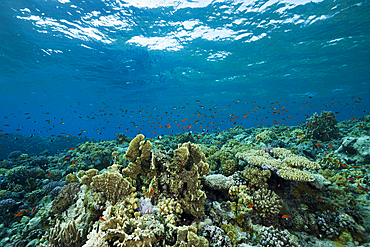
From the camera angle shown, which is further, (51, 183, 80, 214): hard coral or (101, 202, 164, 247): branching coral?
(51, 183, 80, 214): hard coral

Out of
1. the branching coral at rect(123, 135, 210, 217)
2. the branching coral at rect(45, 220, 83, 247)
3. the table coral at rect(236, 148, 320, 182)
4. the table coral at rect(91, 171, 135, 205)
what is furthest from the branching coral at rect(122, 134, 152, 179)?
the table coral at rect(236, 148, 320, 182)

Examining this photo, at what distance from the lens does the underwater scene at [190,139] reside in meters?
4.28

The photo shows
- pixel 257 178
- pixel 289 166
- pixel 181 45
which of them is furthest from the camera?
pixel 181 45

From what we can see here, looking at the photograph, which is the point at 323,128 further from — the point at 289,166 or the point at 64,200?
the point at 64,200

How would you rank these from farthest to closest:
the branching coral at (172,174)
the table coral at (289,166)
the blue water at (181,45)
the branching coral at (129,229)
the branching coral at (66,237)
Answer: the blue water at (181,45)
the table coral at (289,166)
the branching coral at (172,174)
the branching coral at (66,237)
the branching coral at (129,229)

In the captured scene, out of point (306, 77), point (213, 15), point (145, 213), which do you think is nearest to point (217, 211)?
point (145, 213)

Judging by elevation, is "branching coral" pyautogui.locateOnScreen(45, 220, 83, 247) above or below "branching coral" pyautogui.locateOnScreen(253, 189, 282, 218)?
above

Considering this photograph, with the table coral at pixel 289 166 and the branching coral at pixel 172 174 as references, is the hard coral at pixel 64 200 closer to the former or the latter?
the branching coral at pixel 172 174

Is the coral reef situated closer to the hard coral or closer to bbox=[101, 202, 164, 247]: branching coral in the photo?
bbox=[101, 202, 164, 247]: branching coral

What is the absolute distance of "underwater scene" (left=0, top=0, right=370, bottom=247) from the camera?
428cm

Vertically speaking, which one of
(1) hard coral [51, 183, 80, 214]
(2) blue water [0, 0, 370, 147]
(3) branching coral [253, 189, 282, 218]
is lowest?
(1) hard coral [51, 183, 80, 214]

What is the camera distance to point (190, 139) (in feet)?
46.1

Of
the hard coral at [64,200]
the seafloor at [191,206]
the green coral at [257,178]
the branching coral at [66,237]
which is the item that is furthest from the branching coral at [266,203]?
the hard coral at [64,200]

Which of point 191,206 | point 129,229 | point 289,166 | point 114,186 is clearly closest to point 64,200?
point 114,186
